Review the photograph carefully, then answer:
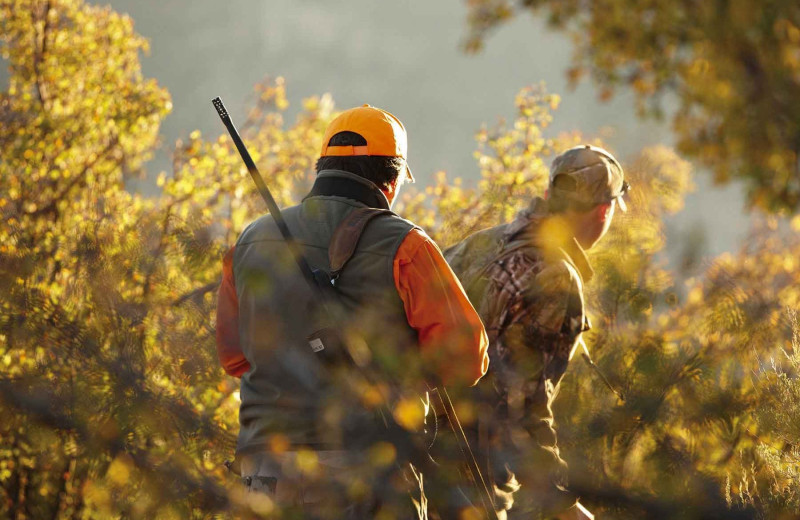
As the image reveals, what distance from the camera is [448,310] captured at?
8.31ft

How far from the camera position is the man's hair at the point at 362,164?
2793 mm

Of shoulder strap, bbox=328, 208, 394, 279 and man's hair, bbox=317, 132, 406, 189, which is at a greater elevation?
man's hair, bbox=317, 132, 406, 189

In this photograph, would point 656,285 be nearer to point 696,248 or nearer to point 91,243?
point 696,248

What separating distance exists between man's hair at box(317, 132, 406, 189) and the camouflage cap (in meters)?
0.89

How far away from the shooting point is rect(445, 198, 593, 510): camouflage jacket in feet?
10.8

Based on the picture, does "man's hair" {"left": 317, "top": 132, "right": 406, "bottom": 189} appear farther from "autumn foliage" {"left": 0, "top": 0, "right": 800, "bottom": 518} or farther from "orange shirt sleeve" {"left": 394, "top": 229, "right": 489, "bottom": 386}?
"autumn foliage" {"left": 0, "top": 0, "right": 800, "bottom": 518}

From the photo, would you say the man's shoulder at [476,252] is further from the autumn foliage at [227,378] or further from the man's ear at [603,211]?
the autumn foliage at [227,378]

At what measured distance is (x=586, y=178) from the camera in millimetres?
3525

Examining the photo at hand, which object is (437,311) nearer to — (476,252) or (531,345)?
(531,345)

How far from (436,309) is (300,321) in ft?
1.11

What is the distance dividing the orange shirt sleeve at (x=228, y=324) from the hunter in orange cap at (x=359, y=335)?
0.63ft

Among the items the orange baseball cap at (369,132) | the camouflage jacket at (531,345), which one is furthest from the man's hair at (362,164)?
the camouflage jacket at (531,345)

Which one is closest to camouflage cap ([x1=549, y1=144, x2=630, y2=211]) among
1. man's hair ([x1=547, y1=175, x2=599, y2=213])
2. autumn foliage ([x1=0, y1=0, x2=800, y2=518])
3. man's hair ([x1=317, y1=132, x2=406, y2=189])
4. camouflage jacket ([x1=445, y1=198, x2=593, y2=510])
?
man's hair ([x1=547, y1=175, x2=599, y2=213])

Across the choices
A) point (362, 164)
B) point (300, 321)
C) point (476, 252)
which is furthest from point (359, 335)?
point (476, 252)
